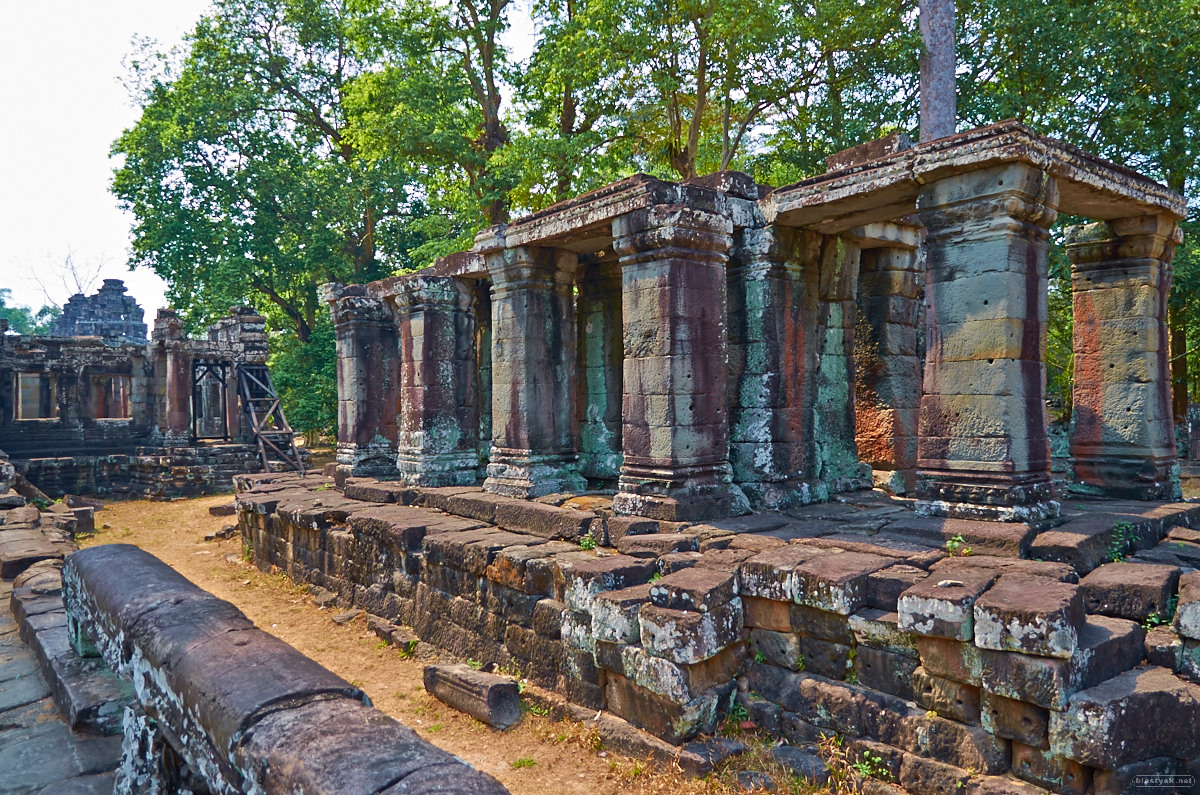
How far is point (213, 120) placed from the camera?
67.3ft

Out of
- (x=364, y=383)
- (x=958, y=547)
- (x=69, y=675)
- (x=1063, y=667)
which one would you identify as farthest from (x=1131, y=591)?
(x=364, y=383)

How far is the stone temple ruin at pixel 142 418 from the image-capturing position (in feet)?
65.1

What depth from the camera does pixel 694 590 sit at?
15.9 ft

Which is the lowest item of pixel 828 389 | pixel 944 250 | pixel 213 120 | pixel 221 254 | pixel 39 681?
pixel 39 681

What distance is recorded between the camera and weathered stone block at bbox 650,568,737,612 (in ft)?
15.8

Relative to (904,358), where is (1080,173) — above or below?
above

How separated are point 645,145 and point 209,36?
13.5m

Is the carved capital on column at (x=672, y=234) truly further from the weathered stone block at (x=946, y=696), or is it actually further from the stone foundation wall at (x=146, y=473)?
the stone foundation wall at (x=146, y=473)

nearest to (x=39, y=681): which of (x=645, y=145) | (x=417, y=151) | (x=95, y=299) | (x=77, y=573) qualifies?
(x=77, y=573)

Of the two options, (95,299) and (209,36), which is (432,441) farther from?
(95,299)

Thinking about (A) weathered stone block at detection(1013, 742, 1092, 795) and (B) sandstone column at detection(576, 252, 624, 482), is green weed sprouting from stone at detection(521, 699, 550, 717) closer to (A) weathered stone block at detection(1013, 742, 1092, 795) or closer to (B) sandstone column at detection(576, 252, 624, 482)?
(A) weathered stone block at detection(1013, 742, 1092, 795)

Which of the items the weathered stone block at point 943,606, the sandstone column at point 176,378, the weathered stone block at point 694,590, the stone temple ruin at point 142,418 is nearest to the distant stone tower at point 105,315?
the stone temple ruin at point 142,418

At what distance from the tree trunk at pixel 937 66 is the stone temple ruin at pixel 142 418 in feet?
59.4

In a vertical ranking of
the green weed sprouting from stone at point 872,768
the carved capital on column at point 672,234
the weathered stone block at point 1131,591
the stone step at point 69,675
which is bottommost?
the green weed sprouting from stone at point 872,768
